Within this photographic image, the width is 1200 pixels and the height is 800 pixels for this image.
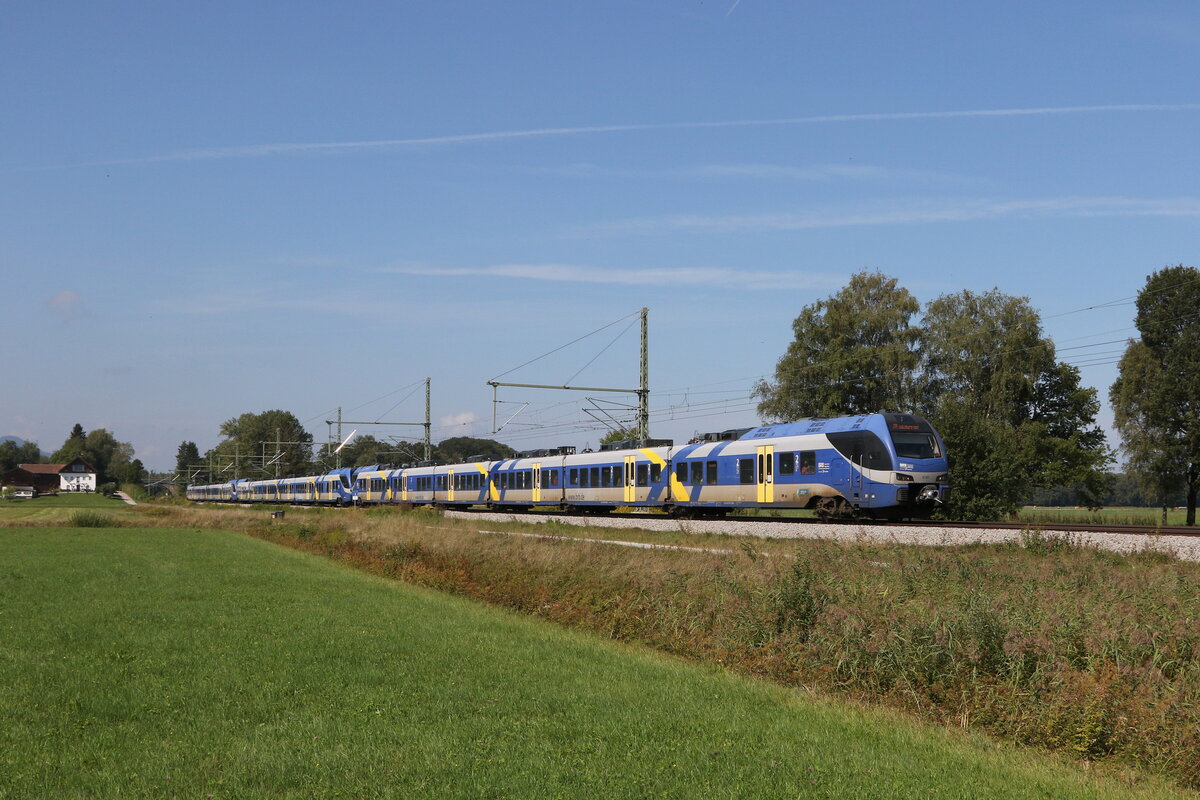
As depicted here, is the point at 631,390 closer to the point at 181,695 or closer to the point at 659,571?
the point at 659,571

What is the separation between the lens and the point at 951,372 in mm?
68062

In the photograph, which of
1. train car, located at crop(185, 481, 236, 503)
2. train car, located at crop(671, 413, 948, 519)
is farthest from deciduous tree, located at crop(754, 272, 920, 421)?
train car, located at crop(185, 481, 236, 503)

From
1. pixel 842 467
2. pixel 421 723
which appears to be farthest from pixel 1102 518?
pixel 421 723

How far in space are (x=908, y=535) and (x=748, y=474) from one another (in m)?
10.7

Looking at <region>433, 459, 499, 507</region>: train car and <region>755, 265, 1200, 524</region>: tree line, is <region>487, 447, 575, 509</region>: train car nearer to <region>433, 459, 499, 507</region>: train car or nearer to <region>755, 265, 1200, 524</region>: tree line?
<region>433, 459, 499, 507</region>: train car

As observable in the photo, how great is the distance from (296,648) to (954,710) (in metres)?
8.57

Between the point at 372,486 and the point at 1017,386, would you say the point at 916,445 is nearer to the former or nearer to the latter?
the point at 1017,386

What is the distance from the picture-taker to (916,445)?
32.5 m

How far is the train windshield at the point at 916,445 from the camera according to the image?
1267 inches

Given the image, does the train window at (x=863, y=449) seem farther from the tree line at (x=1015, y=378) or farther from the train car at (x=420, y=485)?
the train car at (x=420, y=485)

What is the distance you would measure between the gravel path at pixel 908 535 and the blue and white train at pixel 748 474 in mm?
2415

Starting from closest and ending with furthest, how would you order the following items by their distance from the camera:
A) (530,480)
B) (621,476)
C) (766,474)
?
1. (766,474)
2. (621,476)
3. (530,480)

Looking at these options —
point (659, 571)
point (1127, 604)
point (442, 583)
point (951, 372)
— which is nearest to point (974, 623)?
point (1127, 604)

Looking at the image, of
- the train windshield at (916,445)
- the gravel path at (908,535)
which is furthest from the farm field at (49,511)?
the train windshield at (916,445)
